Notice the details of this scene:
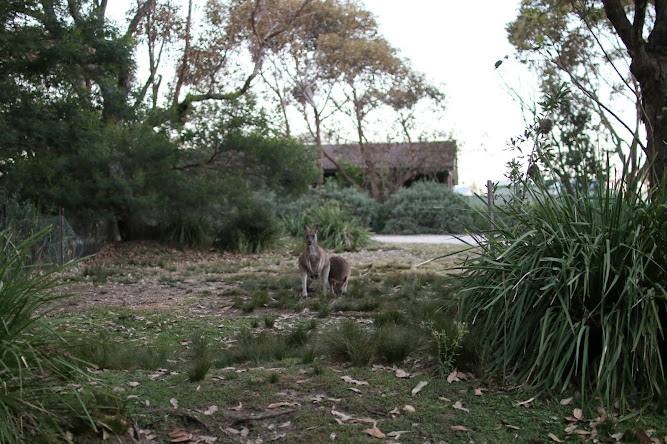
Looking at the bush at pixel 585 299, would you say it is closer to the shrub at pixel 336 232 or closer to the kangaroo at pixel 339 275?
the kangaroo at pixel 339 275

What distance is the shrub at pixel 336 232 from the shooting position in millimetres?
21375

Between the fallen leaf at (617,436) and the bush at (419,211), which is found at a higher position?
the bush at (419,211)

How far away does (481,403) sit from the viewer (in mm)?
4559

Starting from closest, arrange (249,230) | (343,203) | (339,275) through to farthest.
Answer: (339,275) → (249,230) → (343,203)

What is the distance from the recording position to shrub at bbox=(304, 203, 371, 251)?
2138 centimetres

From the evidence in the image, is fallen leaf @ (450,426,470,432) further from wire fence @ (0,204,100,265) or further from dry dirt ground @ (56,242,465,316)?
wire fence @ (0,204,100,265)

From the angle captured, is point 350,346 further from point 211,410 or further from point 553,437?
point 553,437

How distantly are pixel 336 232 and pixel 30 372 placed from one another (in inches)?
719

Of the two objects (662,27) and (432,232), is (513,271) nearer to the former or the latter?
(662,27)

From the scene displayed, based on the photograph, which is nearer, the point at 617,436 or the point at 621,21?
the point at 617,436

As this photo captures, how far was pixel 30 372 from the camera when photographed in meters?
3.77

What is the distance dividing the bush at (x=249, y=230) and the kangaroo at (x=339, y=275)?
8.48m

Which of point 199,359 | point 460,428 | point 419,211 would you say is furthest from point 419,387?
point 419,211

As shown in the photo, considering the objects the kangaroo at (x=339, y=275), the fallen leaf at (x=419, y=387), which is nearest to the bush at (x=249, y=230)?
the kangaroo at (x=339, y=275)
